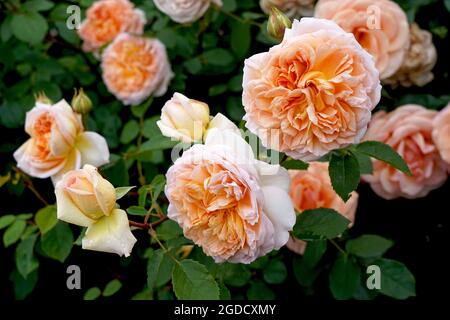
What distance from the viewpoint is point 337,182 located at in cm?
94

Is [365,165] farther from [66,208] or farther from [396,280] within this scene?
[66,208]

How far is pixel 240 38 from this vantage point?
152cm

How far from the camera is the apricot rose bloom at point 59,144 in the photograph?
45.7 inches

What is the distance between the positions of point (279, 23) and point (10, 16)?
3.19ft

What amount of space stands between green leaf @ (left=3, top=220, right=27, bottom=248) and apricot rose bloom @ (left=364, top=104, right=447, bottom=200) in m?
0.82

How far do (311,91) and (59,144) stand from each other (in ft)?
1.83

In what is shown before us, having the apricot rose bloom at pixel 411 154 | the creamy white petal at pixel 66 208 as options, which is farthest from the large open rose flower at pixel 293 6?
the creamy white petal at pixel 66 208

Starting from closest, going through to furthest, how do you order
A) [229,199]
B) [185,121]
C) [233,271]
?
1. [229,199]
2. [185,121]
3. [233,271]

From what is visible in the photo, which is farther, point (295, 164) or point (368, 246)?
point (368, 246)

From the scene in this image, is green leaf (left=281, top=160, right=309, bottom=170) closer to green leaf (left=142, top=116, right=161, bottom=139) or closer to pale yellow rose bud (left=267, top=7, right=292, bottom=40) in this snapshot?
pale yellow rose bud (left=267, top=7, right=292, bottom=40)

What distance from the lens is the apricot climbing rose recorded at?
5.18 feet

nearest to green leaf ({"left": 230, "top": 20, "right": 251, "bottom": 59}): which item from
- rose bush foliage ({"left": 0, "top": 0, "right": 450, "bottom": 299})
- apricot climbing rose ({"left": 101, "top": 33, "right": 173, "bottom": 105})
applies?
rose bush foliage ({"left": 0, "top": 0, "right": 450, "bottom": 299})

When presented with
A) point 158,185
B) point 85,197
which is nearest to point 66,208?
point 85,197

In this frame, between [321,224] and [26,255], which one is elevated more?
[321,224]
